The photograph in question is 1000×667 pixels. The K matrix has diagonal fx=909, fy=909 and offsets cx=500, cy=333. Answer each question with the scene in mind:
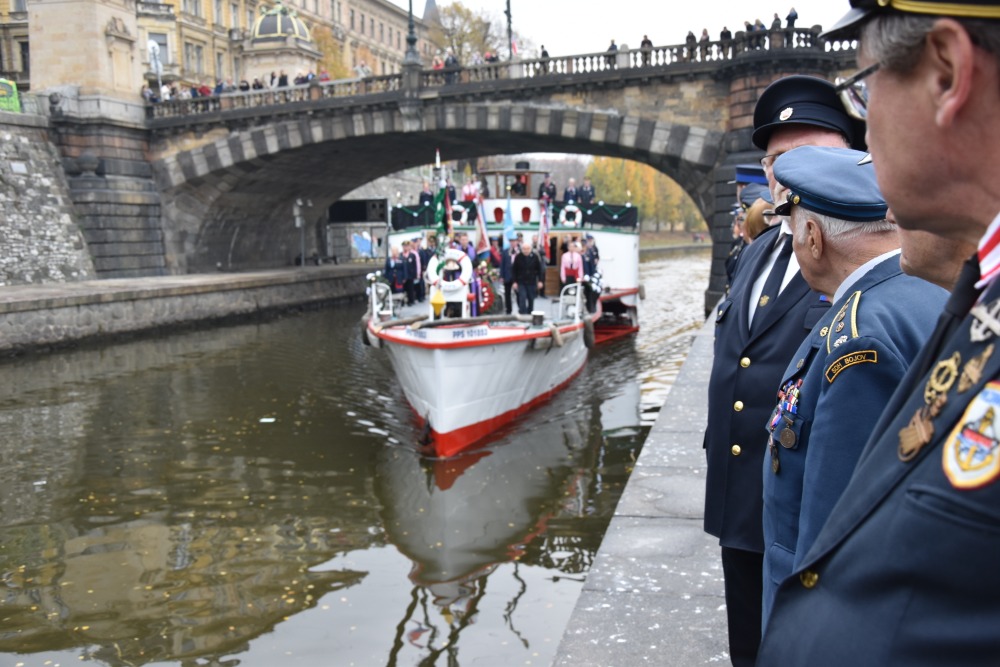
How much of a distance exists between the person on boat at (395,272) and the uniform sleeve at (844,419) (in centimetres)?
1457

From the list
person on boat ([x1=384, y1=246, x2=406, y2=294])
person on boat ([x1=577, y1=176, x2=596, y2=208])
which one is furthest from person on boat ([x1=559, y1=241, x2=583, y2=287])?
person on boat ([x1=577, y1=176, x2=596, y2=208])

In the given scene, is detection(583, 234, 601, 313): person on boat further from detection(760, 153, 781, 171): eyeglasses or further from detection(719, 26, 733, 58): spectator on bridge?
detection(760, 153, 781, 171): eyeglasses

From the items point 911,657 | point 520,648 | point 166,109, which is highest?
point 166,109

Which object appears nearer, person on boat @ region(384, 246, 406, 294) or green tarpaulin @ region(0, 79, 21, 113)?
person on boat @ region(384, 246, 406, 294)

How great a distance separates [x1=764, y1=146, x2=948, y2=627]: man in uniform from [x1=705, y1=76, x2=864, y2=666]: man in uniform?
21.1 inches

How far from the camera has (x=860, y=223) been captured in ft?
6.97

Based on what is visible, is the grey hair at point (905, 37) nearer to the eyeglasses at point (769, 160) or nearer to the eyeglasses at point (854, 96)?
the eyeglasses at point (854, 96)

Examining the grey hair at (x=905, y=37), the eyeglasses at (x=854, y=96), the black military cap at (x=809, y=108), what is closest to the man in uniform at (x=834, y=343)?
the eyeglasses at (x=854, y=96)

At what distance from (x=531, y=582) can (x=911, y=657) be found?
6.25 meters

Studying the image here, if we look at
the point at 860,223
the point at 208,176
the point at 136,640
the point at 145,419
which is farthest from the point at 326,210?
the point at 860,223

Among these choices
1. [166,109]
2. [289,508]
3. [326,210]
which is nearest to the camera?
[289,508]

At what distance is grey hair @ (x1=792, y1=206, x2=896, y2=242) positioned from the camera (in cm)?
212

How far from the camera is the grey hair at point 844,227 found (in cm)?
212

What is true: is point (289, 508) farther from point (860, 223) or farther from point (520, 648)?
point (860, 223)
